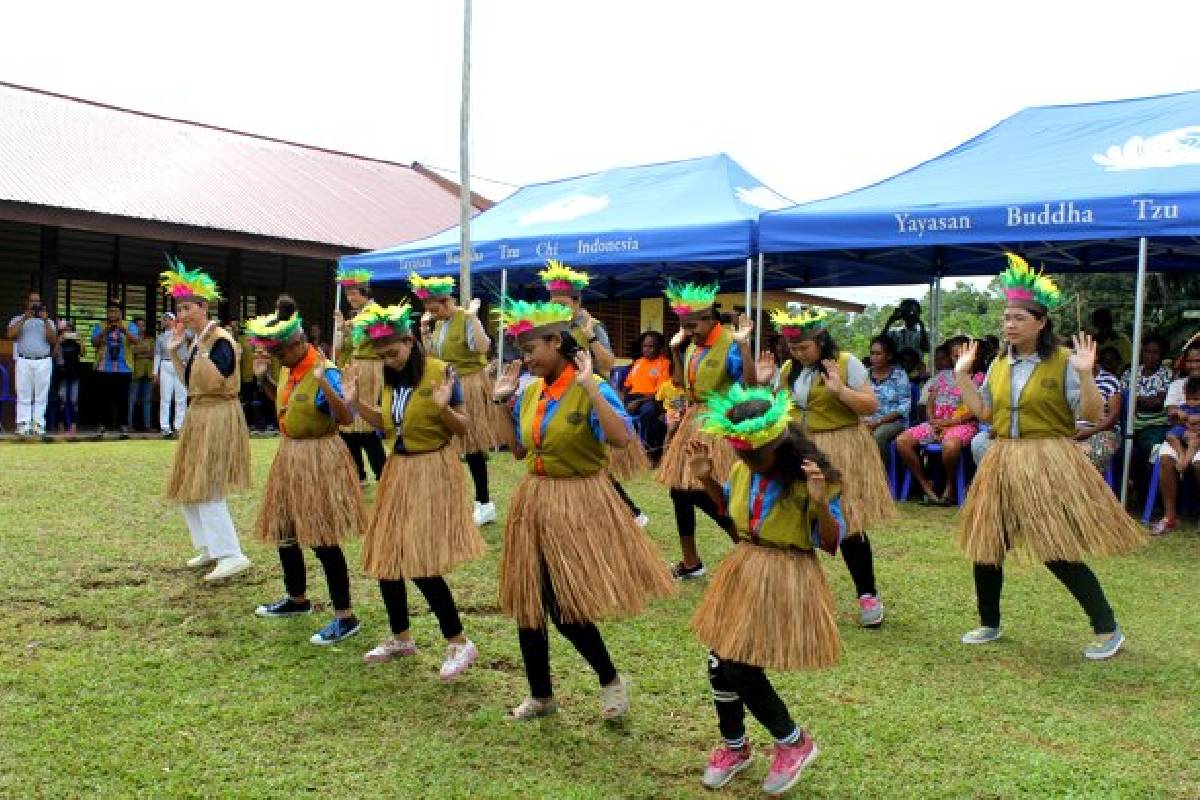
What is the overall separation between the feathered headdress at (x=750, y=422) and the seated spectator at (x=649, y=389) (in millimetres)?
7777

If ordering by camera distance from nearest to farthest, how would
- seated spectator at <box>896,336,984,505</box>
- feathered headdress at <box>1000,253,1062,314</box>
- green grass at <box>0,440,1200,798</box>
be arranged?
1. green grass at <box>0,440,1200,798</box>
2. feathered headdress at <box>1000,253,1062,314</box>
3. seated spectator at <box>896,336,984,505</box>

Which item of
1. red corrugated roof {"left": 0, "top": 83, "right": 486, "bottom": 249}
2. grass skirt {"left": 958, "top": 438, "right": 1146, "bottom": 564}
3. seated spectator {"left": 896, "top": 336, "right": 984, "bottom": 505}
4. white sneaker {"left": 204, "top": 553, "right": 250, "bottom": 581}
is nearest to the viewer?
grass skirt {"left": 958, "top": 438, "right": 1146, "bottom": 564}

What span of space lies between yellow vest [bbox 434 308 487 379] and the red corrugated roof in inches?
339

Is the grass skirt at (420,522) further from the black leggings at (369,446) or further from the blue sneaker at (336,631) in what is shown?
the black leggings at (369,446)

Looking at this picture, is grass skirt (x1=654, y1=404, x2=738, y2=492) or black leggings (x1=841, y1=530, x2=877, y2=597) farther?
grass skirt (x1=654, y1=404, x2=738, y2=492)

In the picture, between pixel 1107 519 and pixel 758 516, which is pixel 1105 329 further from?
pixel 758 516

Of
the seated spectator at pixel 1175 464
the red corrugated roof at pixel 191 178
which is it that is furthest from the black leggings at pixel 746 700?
the red corrugated roof at pixel 191 178

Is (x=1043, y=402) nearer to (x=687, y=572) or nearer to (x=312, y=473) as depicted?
(x=687, y=572)

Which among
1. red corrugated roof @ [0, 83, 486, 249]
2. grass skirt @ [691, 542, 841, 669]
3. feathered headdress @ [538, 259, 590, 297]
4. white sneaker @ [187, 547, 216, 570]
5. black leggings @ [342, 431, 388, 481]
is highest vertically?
red corrugated roof @ [0, 83, 486, 249]

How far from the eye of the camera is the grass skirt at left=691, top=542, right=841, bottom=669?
3.36 m

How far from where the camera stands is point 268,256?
19172 millimetres

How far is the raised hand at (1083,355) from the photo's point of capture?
15.4ft

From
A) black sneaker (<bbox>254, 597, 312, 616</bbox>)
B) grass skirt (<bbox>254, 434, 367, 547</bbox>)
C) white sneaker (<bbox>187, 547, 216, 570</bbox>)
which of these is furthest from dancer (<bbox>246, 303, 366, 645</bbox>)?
white sneaker (<bbox>187, 547, 216, 570</bbox>)

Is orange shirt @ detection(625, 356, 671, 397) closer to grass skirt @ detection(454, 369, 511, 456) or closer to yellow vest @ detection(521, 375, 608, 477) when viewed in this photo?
grass skirt @ detection(454, 369, 511, 456)
